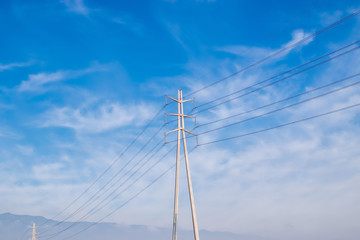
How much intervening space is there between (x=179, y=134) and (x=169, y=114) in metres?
2.75

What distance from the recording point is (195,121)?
43094 millimetres

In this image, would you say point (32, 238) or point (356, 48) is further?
point (32, 238)

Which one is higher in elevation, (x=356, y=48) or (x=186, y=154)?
(x=356, y=48)

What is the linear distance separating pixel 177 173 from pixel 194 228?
6856mm

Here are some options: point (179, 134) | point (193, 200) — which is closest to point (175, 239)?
point (193, 200)

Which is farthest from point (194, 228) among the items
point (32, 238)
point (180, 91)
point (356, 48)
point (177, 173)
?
point (32, 238)

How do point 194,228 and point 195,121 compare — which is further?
point 195,121

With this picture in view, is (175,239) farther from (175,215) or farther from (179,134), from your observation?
(179,134)

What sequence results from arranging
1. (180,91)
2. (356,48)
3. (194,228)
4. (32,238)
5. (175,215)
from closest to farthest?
1. (356,48)
2. (194,228)
3. (175,215)
4. (180,91)
5. (32,238)

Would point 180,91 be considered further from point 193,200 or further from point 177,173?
point 193,200

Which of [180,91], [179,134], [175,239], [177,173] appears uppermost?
[180,91]

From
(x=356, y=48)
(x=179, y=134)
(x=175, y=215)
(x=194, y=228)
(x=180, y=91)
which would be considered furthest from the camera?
(x=180, y=91)

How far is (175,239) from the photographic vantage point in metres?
38.1

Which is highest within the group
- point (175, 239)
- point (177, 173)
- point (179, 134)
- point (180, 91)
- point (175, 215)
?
point (180, 91)
